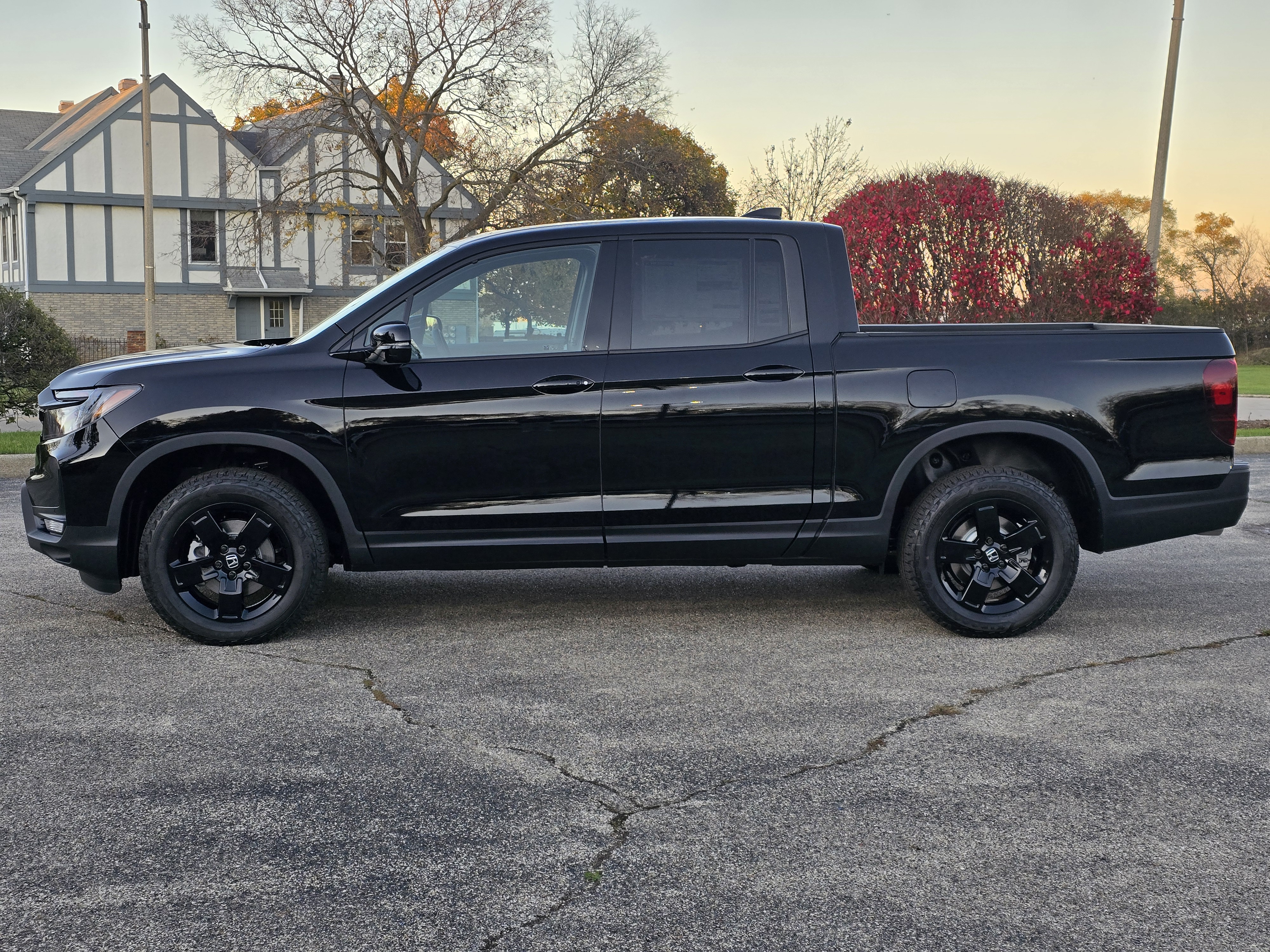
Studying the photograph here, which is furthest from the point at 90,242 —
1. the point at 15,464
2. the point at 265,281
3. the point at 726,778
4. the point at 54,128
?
the point at 726,778

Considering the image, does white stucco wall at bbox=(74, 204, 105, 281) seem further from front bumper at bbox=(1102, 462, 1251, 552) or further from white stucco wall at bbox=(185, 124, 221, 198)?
front bumper at bbox=(1102, 462, 1251, 552)

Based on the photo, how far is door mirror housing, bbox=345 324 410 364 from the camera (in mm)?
5328

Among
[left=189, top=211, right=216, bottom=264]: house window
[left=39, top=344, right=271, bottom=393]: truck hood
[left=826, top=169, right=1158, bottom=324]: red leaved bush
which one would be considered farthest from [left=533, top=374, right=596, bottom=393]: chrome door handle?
[left=189, top=211, right=216, bottom=264]: house window

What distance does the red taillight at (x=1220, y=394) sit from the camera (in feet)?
19.1

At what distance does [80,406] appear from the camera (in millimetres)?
5574

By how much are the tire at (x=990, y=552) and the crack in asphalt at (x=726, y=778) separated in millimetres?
515

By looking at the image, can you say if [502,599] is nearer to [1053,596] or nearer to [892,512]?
[892,512]

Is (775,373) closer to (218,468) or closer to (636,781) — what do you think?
(636,781)

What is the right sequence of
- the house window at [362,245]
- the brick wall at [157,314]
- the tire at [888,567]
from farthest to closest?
the house window at [362,245] → the brick wall at [157,314] → the tire at [888,567]

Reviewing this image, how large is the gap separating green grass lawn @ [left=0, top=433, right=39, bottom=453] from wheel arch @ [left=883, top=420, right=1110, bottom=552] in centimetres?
1000

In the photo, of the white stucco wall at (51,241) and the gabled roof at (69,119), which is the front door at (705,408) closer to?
the white stucco wall at (51,241)

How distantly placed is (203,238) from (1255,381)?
34192mm

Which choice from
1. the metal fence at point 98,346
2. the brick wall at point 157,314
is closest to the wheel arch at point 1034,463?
the metal fence at point 98,346

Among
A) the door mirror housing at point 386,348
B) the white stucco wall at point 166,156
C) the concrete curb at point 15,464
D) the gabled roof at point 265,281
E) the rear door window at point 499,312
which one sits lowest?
the concrete curb at point 15,464
